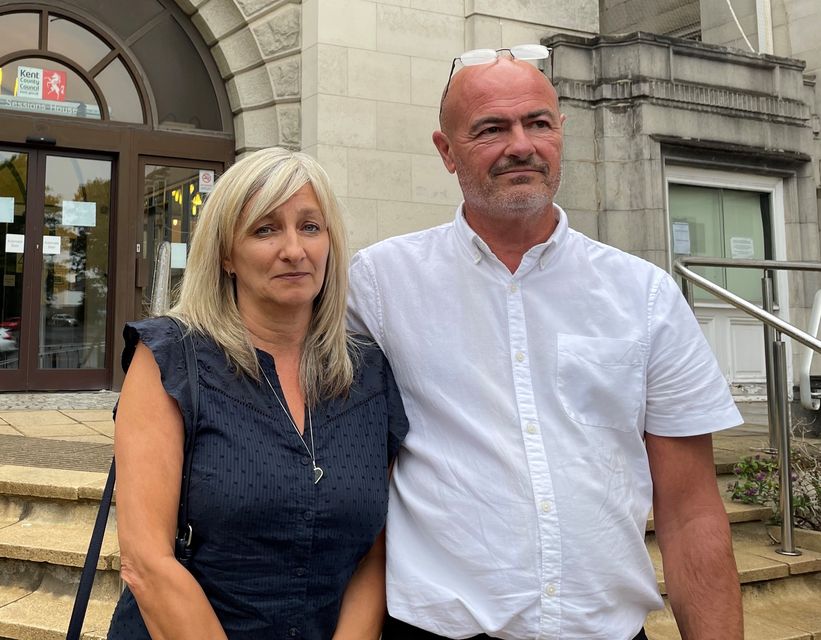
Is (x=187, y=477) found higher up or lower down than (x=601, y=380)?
lower down

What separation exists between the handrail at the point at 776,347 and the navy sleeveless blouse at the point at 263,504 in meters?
2.59

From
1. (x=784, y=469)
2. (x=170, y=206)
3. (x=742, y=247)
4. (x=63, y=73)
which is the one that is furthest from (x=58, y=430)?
(x=742, y=247)

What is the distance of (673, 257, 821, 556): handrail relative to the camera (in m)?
3.58

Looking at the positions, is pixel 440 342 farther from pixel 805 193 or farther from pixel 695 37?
pixel 695 37

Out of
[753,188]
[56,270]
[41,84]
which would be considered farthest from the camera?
[753,188]

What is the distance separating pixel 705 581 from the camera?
67.9 inches

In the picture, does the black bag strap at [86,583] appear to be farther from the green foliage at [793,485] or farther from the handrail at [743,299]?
the green foliage at [793,485]

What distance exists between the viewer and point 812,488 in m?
4.29

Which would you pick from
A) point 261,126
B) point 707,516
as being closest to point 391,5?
point 261,126

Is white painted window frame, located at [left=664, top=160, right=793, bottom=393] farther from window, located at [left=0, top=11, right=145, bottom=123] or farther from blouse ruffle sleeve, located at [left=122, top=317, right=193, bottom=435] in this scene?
blouse ruffle sleeve, located at [left=122, top=317, right=193, bottom=435]

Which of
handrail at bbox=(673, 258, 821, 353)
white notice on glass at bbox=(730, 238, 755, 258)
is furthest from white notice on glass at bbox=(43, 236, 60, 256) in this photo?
white notice on glass at bbox=(730, 238, 755, 258)

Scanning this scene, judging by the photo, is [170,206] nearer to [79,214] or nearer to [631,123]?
[79,214]

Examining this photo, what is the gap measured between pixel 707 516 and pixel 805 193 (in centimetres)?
927

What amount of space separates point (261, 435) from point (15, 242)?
7.44 m
